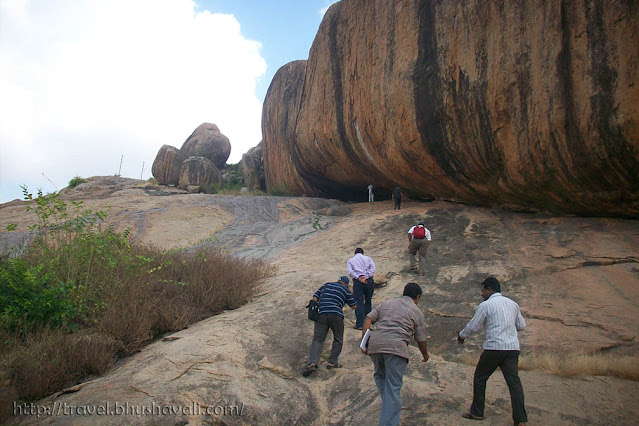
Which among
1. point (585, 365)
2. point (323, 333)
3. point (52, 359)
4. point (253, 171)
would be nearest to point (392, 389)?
point (323, 333)

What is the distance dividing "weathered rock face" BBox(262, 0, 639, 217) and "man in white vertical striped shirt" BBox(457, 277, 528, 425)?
5.56 meters

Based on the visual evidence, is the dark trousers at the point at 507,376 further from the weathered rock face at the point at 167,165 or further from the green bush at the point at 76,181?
the green bush at the point at 76,181

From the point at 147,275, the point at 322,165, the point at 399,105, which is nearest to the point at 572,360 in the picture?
the point at 147,275

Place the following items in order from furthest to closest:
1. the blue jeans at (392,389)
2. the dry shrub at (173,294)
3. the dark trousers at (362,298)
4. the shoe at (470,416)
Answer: the dark trousers at (362,298) → the dry shrub at (173,294) → the shoe at (470,416) → the blue jeans at (392,389)

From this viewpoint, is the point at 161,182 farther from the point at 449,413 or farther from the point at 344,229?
the point at 449,413

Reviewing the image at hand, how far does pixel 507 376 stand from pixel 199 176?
69.2 feet

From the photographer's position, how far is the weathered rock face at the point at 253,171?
2402 cm

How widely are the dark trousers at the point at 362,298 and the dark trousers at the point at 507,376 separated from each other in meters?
2.55

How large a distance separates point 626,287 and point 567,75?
12.9ft

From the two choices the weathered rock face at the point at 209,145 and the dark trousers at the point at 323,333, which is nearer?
the dark trousers at the point at 323,333

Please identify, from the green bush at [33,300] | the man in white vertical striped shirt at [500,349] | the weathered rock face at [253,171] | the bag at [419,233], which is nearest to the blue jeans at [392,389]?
the man in white vertical striped shirt at [500,349]

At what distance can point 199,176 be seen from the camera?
76.0 feet

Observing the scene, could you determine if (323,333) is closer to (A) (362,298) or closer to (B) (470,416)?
(A) (362,298)

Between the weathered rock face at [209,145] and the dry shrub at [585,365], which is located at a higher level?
the weathered rock face at [209,145]
